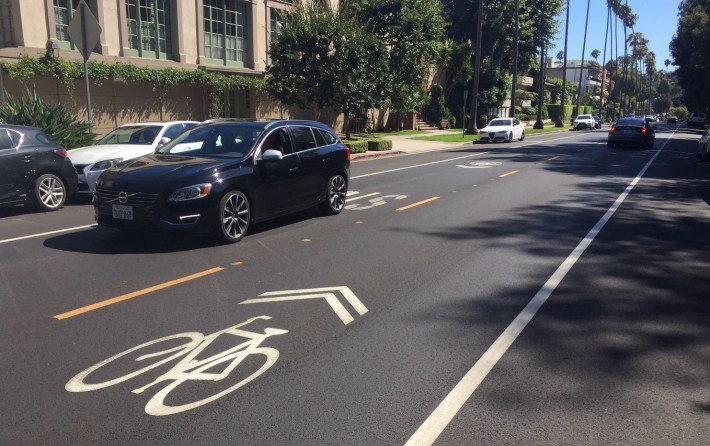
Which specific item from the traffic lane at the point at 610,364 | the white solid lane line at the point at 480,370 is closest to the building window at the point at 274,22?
the traffic lane at the point at 610,364

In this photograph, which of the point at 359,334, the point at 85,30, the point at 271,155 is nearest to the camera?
the point at 359,334

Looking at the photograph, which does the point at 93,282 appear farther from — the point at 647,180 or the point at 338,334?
the point at 647,180

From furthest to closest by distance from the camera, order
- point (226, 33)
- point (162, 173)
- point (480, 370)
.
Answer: point (226, 33)
point (162, 173)
point (480, 370)

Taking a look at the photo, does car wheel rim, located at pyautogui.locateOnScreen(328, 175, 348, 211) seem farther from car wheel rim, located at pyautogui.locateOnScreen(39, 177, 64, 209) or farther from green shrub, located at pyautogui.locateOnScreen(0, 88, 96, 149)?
green shrub, located at pyautogui.locateOnScreen(0, 88, 96, 149)

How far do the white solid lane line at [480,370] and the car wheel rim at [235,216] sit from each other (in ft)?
13.2

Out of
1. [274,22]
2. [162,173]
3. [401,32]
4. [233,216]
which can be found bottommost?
[233,216]

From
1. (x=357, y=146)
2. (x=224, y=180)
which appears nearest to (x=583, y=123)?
(x=357, y=146)

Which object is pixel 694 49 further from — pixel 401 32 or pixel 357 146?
pixel 357 146

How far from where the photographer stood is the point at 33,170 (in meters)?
10.6

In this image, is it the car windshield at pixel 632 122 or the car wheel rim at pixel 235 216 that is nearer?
the car wheel rim at pixel 235 216

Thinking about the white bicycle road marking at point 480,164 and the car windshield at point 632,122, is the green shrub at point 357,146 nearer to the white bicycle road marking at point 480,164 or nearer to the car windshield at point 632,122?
the white bicycle road marking at point 480,164

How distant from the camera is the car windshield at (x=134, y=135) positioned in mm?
12891

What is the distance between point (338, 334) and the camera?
202 inches

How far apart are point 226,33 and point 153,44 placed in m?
4.56
